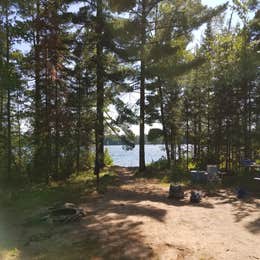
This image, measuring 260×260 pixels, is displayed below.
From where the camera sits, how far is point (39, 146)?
11.7 meters

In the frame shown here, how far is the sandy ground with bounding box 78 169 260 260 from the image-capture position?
4.87m

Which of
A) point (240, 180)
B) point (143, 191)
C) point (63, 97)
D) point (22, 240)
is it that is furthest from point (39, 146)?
point (240, 180)

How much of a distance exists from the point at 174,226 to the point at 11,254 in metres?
2.99

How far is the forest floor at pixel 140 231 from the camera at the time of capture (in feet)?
15.9

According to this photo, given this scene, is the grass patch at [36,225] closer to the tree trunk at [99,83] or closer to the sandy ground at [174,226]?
the sandy ground at [174,226]

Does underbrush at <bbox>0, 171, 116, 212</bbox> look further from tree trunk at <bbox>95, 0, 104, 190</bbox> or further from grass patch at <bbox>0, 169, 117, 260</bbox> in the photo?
tree trunk at <bbox>95, 0, 104, 190</bbox>

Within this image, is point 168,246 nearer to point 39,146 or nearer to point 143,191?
point 143,191

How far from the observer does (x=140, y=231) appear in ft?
18.9

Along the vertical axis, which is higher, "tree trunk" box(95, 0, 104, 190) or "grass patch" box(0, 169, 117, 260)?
"tree trunk" box(95, 0, 104, 190)

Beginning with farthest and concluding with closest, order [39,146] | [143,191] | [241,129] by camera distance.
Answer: [241,129] → [39,146] → [143,191]

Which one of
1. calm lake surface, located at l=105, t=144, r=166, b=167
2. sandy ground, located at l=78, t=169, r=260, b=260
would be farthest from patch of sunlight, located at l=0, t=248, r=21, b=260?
calm lake surface, located at l=105, t=144, r=166, b=167

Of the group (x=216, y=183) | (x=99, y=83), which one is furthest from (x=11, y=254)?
(x=99, y=83)

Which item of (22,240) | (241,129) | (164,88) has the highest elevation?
(164,88)

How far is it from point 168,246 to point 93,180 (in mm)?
7948
